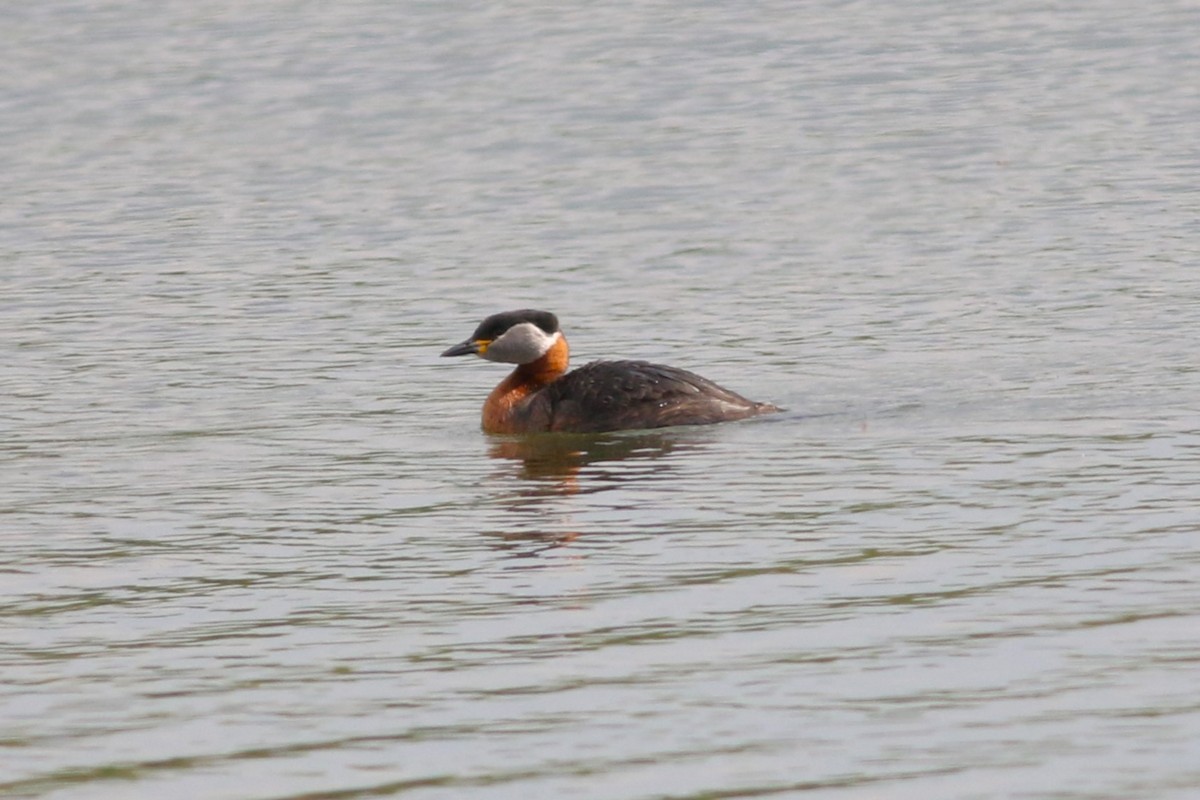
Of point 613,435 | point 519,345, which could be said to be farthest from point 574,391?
point 519,345

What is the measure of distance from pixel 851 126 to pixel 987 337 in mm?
10937

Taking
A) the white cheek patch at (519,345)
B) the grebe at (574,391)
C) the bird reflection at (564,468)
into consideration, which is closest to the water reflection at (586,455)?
the bird reflection at (564,468)

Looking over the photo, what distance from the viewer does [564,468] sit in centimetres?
1530

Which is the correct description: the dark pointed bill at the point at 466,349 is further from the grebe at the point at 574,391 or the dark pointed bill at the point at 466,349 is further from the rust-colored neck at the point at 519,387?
the rust-colored neck at the point at 519,387

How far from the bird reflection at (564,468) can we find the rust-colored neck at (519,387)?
23 centimetres

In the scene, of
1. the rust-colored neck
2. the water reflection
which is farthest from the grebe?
the water reflection

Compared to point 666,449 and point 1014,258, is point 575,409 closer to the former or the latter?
point 666,449

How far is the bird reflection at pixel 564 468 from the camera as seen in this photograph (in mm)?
12797

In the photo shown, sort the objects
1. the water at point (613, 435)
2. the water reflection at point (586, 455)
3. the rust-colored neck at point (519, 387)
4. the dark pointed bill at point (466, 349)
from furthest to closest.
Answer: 1. the dark pointed bill at point (466, 349)
2. the rust-colored neck at point (519, 387)
3. the water reflection at point (586, 455)
4. the water at point (613, 435)

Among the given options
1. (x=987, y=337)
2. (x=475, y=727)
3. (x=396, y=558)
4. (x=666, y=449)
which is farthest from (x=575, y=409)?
(x=475, y=727)

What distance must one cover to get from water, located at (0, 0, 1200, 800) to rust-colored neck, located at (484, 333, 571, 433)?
31 centimetres

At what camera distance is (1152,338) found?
17.9 meters

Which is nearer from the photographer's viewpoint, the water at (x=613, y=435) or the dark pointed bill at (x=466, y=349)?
the water at (x=613, y=435)

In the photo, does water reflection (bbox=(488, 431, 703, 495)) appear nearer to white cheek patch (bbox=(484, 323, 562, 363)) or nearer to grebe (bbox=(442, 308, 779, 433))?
grebe (bbox=(442, 308, 779, 433))
